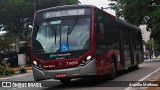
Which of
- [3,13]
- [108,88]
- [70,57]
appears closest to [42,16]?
[70,57]

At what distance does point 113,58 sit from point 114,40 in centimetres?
90

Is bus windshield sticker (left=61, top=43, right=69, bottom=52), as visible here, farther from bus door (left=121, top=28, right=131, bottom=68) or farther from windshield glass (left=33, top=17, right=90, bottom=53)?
bus door (left=121, top=28, right=131, bottom=68)

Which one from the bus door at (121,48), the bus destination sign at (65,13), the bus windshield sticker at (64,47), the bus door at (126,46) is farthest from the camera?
the bus door at (126,46)

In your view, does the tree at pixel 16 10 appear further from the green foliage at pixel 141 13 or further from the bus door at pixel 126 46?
the bus door at pixel 126 46

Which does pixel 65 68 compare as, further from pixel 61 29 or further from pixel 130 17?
pixel 130 17

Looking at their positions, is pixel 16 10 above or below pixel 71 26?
above

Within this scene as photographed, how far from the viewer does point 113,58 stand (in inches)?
727

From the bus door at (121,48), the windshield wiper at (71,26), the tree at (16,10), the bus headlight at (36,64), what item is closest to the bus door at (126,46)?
the bus door at (121,48)

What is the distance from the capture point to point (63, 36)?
1505cm

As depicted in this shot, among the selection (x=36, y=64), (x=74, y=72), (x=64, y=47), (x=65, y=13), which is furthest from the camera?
(x=65, y=13)

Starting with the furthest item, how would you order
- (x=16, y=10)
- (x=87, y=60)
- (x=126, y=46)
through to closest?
(x=16, y=10) < (x=126, y=46) < (x=87, y=60)

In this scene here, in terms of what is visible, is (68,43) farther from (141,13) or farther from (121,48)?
(141,13)

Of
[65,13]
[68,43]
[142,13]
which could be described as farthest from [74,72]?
Answer: [142,13]

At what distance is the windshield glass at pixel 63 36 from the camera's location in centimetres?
1492
